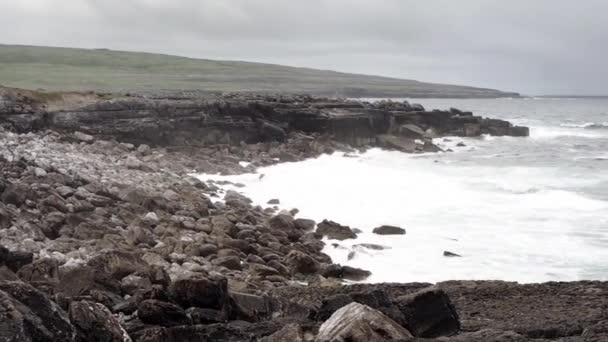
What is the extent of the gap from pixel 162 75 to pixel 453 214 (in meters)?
98.7

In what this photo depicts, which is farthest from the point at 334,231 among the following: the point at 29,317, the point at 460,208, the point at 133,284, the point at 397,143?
the point at 397,143

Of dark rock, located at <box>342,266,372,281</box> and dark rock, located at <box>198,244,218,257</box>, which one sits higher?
dark rock, located at <box>198,244,218,257</box>

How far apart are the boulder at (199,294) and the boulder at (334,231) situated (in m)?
8.43

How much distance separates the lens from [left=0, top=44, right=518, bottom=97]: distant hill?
8788 cm

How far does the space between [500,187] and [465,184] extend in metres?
1.40

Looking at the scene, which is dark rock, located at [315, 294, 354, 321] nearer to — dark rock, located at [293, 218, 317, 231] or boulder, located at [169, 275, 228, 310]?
boulder, located at [169, 275, 228, 310]

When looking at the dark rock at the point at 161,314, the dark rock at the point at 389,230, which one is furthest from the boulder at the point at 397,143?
the dark rock at the point at 161,314

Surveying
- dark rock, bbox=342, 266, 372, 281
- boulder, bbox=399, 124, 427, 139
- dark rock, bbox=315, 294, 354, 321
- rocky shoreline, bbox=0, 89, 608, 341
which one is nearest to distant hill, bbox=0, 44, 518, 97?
boulder, bbox=399, 124, 427, 139

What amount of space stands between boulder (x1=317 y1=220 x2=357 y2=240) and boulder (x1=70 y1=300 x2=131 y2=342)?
33.1 ft

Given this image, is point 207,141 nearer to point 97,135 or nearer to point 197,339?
point 97,135

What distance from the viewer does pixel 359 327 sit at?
23.3 ft

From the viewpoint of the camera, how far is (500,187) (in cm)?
2475

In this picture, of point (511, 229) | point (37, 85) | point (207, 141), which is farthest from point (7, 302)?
point (37, 85)

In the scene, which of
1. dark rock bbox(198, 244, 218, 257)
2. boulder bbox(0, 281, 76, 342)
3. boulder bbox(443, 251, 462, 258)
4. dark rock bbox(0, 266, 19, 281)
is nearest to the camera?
boulder bbox(0, 281, 76, 342)
